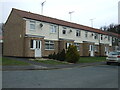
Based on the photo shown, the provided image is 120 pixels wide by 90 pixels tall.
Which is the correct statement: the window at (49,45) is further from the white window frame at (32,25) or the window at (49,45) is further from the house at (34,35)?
the white window frame at (32,25)

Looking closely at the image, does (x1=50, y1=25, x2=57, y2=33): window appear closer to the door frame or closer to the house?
the house

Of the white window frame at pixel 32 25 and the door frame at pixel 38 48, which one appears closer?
the door frame at pixel 38 48

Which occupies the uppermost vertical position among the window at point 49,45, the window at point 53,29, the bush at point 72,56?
the window at point 53,29

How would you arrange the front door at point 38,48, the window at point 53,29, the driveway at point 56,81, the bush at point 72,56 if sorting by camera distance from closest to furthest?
the driveway at point 56,81
the bush at point 72,56
the front door at point 38,48
the window at point 53,29

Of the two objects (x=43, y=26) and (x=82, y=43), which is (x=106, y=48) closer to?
(x=82, y=43)

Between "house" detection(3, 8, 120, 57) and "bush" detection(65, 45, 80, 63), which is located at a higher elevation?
"house" detection(3, 8, 120, 57)

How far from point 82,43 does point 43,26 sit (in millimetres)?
11444

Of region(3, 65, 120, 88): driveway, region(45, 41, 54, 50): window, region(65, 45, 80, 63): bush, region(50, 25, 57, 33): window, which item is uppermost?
region(50, 25, 57, 33): window

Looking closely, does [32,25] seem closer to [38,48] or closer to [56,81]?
[38,48]

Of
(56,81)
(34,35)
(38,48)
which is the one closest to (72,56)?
(38,48)

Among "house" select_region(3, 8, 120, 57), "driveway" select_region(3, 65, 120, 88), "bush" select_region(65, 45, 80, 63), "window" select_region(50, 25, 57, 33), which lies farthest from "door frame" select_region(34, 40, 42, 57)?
"driveway" select_region(3, 65, 120, 88)

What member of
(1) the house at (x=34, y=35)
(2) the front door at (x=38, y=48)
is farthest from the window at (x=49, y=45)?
(2) the front door at (x=38, y=48)

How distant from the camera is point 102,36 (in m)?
42.0

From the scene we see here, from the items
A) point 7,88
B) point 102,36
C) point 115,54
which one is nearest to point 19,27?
point 115,54
